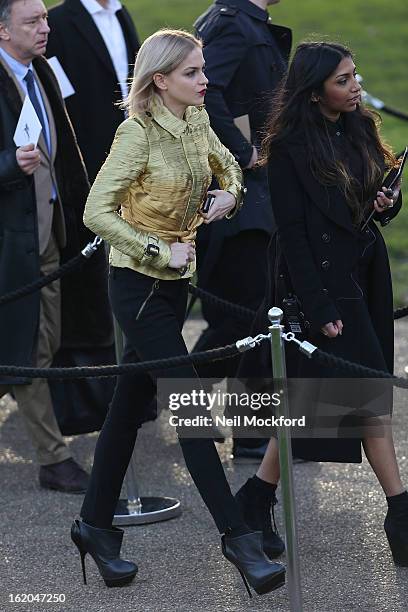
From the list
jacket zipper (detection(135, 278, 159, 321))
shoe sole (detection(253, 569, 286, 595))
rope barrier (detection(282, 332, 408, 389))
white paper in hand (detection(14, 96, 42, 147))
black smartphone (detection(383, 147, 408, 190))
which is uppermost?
white paper in hand (detection(14, 96, 42, 147))

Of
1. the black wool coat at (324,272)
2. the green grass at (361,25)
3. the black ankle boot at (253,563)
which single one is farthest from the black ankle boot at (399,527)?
the green grass at (361,25)

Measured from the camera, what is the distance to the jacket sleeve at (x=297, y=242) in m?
4.56

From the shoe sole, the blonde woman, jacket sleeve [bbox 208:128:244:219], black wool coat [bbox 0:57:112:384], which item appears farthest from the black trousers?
black wool coat [bbox 0:57:112:384]

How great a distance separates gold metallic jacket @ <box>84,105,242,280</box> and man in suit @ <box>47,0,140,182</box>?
6.51 ft

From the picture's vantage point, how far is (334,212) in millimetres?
4562

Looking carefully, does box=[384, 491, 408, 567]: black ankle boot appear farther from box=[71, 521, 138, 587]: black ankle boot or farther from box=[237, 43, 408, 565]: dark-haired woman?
box=[71, 521, 138, 587]: black ankle boot

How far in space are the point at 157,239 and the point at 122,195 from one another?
181 millimetres

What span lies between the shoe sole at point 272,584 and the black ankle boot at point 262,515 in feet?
1.84

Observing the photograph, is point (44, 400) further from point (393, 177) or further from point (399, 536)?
point (393, 177)

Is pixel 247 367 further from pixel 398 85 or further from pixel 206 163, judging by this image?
pixel 398 85

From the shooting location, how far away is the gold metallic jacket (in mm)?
4352

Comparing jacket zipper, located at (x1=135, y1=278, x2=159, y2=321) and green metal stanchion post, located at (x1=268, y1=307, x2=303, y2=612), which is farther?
jacket zipper, located at (x1=135, y1=278, x2=159, y2=321)

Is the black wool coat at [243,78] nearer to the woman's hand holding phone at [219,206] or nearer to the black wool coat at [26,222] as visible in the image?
the black wool coat at [26,222]

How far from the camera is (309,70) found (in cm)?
457
